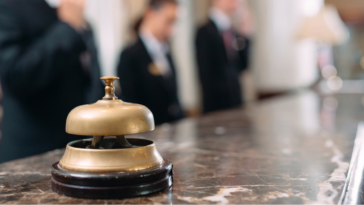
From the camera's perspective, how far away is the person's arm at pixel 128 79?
115 inches

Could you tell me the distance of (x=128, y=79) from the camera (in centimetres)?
292

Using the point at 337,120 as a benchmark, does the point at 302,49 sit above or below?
above

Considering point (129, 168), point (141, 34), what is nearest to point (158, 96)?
point (141, 34)

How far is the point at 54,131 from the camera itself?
5.78ft

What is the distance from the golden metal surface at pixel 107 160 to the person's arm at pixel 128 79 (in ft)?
7.33

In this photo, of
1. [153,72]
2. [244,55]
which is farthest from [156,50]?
[244,55]

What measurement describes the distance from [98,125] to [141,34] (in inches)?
97.6

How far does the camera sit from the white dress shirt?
9.91ft

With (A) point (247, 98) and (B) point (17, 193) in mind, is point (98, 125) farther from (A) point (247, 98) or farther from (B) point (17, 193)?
(A) point (247, 98)

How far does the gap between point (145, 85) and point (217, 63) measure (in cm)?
119

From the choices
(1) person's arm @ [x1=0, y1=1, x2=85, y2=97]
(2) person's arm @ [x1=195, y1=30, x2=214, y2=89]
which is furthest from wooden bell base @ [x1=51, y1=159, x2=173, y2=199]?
(2) person's arm @ [x1=195, y1=30, x2=214, y2=89]

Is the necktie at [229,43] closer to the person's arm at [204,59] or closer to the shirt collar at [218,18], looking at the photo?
the shirt collar at [218,18]

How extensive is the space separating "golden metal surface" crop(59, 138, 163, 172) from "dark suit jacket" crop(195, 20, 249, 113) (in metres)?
3.28

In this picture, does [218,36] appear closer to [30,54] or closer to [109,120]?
[30,54]
